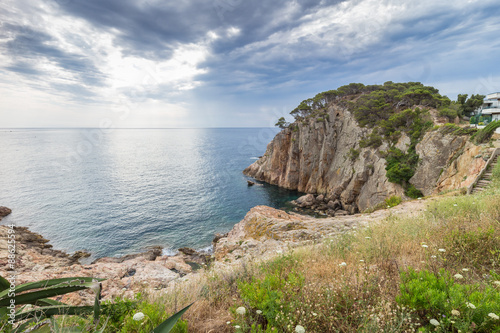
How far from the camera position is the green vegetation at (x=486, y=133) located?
19203 millimetres

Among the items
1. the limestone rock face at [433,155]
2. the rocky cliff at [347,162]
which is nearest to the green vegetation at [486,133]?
the rocky cliff at [347,162]

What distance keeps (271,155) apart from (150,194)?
28.2 meters

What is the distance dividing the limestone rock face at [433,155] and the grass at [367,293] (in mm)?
24039

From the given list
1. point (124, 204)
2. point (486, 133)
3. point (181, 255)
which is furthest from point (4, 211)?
point (486, 133)

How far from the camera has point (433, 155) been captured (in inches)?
1001

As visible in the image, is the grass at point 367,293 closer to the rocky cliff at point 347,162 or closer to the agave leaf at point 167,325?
the agave leaf at point 167,325

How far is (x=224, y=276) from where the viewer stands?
4.76 meters

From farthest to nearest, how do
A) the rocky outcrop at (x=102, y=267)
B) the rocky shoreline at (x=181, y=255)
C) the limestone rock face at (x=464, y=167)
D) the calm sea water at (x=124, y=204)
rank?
1. the calm sea water at (x=124, y=204)
2. the limestone rock face at (x=464, y=167)
3. the rocky outcrop at (x=102, y=267)
4. the rocky shoreline at (x=181, y=255)

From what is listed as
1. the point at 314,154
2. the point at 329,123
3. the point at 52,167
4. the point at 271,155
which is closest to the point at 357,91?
the point at 329,123

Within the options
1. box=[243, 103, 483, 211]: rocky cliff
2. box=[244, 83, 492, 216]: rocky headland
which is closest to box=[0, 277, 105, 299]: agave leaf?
box=[244, 83, 492, 216]: rocky headland

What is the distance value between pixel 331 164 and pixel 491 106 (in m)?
38.9

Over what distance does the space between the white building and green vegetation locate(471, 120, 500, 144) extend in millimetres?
31916

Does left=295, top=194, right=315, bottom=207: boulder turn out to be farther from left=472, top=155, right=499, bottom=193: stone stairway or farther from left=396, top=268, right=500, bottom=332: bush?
left=396, top=268, right=500, bottom=332: bush

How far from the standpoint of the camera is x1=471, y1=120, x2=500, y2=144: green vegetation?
19.2 meters
